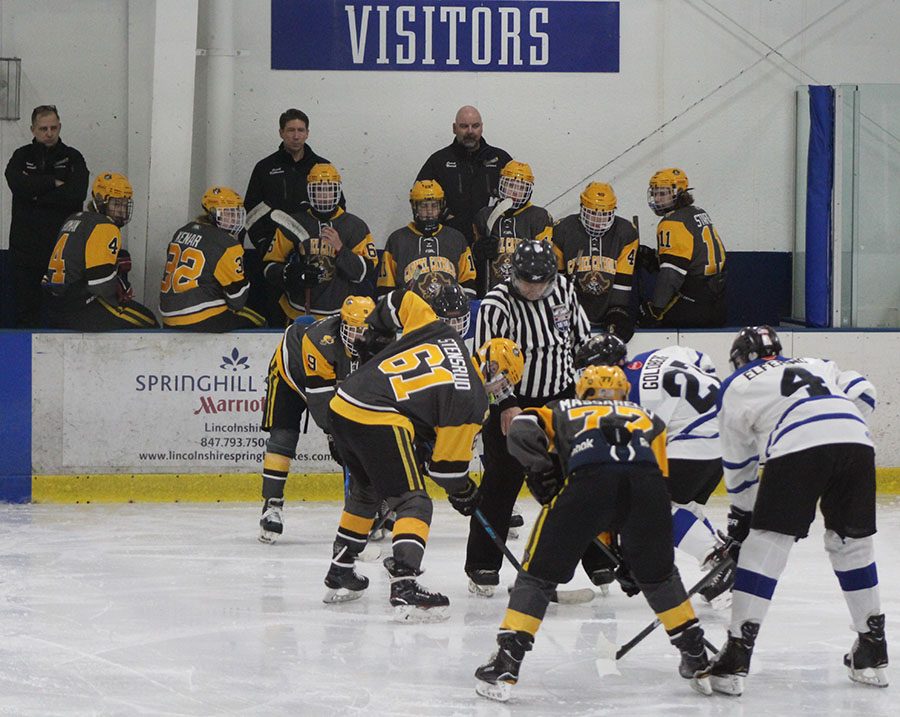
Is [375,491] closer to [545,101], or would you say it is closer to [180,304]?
[180,304]

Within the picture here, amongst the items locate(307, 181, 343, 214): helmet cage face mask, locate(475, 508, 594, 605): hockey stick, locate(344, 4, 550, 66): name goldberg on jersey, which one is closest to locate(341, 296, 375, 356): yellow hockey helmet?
locate(475, 508, 594, 605): hockey stick

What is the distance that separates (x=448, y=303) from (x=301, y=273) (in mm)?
2558

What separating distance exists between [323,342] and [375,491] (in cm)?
94

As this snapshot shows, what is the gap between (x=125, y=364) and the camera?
7.09 metres

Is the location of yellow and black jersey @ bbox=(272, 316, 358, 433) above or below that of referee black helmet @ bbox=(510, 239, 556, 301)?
below

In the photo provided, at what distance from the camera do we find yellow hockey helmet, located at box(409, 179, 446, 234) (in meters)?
7.48

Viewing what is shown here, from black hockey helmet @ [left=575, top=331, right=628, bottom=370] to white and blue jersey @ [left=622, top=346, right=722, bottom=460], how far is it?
0.99 ft

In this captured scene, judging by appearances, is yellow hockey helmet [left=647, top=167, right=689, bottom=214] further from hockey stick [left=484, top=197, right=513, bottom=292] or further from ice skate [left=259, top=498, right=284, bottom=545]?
ice skate [left=259, top=498, right=284, bottom=545]

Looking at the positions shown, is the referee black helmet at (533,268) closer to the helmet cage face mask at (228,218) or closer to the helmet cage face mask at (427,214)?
the helmet cage face mask at (427,214)

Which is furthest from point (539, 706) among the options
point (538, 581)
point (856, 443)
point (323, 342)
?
point (323, 342)

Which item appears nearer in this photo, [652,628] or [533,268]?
[652,628]

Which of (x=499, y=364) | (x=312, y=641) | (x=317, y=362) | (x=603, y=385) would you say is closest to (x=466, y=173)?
(x=317, y=362)

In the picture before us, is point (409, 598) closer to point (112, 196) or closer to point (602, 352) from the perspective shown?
point (602, 352)

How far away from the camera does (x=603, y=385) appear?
3.98m
